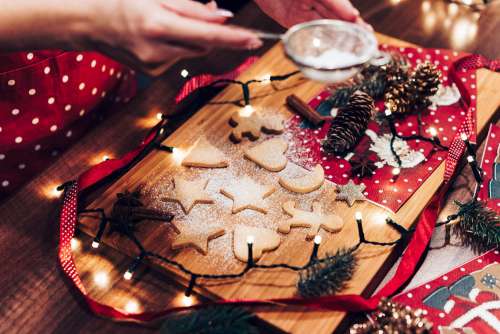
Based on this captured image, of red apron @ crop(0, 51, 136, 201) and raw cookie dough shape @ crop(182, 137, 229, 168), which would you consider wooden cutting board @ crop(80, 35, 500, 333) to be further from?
red apron @ crop(0, 51, 136, 201)

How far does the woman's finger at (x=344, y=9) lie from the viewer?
106 cm

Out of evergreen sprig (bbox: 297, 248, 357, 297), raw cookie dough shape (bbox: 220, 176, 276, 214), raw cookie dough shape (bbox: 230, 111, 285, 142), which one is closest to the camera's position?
evergreen sprig (bbox: 297, 248, 357, 297)

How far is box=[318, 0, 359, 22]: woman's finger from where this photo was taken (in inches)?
41.8

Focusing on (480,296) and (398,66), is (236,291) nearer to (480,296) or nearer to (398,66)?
(480,296)

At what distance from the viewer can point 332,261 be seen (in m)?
0.93

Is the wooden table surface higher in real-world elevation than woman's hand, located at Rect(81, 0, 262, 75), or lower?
lower

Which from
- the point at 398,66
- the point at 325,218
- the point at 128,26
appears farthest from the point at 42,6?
the point at 398,66

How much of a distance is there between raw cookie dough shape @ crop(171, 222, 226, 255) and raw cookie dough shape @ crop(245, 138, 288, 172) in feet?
0.51

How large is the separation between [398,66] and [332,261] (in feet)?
1.54

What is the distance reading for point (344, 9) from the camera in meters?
1.06

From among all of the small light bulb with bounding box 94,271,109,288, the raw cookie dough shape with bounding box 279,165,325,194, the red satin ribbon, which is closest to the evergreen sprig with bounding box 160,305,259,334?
the red satin ribbon

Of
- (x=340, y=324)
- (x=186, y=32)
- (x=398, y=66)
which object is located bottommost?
(x=340, y=324)

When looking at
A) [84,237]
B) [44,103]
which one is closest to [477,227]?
[84,237]

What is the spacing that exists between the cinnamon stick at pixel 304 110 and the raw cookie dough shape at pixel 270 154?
8cm
